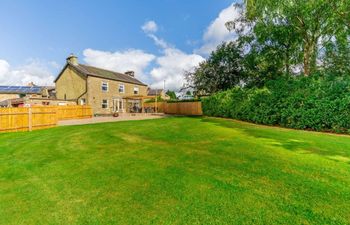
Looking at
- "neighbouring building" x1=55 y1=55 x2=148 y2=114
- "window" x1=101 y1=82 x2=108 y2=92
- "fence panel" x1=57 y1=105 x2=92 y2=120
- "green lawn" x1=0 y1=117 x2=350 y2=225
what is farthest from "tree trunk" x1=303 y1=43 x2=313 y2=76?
"window" x1=101 y1=82 x2=108 y2=92

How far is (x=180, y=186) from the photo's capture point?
354 cm

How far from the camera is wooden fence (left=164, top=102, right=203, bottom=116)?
25.9 m

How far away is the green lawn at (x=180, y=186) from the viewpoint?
→ 2.66 metres

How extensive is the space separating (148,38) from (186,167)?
21.9 metres

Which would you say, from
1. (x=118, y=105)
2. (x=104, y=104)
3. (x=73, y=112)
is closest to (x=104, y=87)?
(x=104, y=104)

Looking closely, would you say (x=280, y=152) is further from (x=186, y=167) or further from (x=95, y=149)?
(x=95, y=149)

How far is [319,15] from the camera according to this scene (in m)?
12.4

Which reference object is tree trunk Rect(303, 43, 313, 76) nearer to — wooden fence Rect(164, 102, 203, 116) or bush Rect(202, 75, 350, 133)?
bush Rect(202, 75, 350, 133)

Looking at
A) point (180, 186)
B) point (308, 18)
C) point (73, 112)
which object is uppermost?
point (308, 18)

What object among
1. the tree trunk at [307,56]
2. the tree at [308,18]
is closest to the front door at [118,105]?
the tree at [308,18]

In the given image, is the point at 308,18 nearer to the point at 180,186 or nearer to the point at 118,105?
the point at 180,186

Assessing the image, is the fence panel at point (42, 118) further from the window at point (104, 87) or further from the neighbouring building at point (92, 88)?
the window at point (104, 87)

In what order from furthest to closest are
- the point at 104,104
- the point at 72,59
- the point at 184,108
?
the point at 104,104 → the point at 72,59 → the point at 184,108

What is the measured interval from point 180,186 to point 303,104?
10.3 metres
